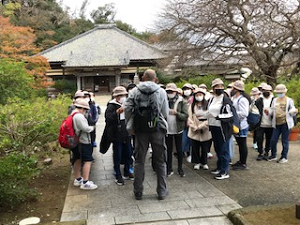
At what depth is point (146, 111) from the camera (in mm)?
3885

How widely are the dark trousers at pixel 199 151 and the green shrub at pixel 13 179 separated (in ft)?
9.54

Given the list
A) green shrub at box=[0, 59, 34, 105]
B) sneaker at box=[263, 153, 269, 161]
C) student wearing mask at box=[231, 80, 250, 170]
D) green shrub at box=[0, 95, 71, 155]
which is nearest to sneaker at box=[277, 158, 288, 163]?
sneaker at box=[263, 153, 269, 161]

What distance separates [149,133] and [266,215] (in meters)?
1.74

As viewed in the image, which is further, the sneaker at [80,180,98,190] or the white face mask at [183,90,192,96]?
the white face mask at [183,90,192,96]

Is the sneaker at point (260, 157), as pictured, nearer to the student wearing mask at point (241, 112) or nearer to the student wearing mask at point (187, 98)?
the student wearing mask at point (241, 112)

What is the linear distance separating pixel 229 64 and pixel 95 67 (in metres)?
14.7

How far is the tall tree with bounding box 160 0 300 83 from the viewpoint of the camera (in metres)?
15.1

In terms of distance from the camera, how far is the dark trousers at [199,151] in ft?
18.0

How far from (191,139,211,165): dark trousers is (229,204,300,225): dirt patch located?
2072 mm

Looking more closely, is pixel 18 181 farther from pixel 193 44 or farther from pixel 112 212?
pixel 193 44

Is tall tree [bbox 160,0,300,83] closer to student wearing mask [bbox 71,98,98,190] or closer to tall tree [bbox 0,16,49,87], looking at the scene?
tall tree [bbox 0,16,49,87]

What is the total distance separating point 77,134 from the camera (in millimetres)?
4457

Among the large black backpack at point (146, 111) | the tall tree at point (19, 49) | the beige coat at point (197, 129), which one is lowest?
the beige coat at point (197, 129)

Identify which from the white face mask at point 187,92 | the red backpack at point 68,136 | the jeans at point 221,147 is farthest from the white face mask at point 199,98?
the red backpack at point 68,136
